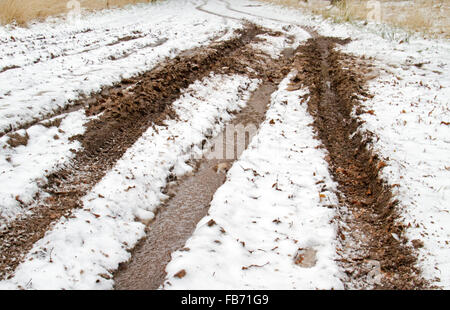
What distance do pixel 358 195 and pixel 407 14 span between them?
23.1 metres

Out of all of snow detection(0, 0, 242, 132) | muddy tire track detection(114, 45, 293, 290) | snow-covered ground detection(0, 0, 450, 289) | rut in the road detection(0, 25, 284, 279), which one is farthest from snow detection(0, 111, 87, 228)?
Result: muddy tire track detection(114, 45, 293, 290)

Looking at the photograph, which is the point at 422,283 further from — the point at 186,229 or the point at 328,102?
the point at 328,102

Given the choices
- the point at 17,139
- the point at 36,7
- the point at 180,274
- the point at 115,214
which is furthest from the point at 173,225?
the point at 36,7

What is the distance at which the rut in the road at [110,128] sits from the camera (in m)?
4.35

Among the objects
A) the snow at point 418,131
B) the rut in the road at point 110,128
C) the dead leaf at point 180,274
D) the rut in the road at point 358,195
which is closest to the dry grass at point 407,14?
the snow at point 418,131

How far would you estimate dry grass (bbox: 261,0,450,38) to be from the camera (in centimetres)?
1741

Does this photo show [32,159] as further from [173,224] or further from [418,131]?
[418,131]

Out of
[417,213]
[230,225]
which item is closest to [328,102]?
[417,213]

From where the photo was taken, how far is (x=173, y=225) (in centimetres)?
497

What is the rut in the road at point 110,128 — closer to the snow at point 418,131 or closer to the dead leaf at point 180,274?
the dead leaf at point 180,274

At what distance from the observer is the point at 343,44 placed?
15.9m

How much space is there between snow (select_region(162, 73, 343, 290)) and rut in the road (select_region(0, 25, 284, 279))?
2.23 m

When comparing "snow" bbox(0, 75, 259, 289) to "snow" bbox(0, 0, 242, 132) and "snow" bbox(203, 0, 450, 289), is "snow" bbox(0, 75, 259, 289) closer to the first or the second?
"snow" bbox(0, 0, 242, 132)

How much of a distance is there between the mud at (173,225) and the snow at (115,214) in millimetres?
184
